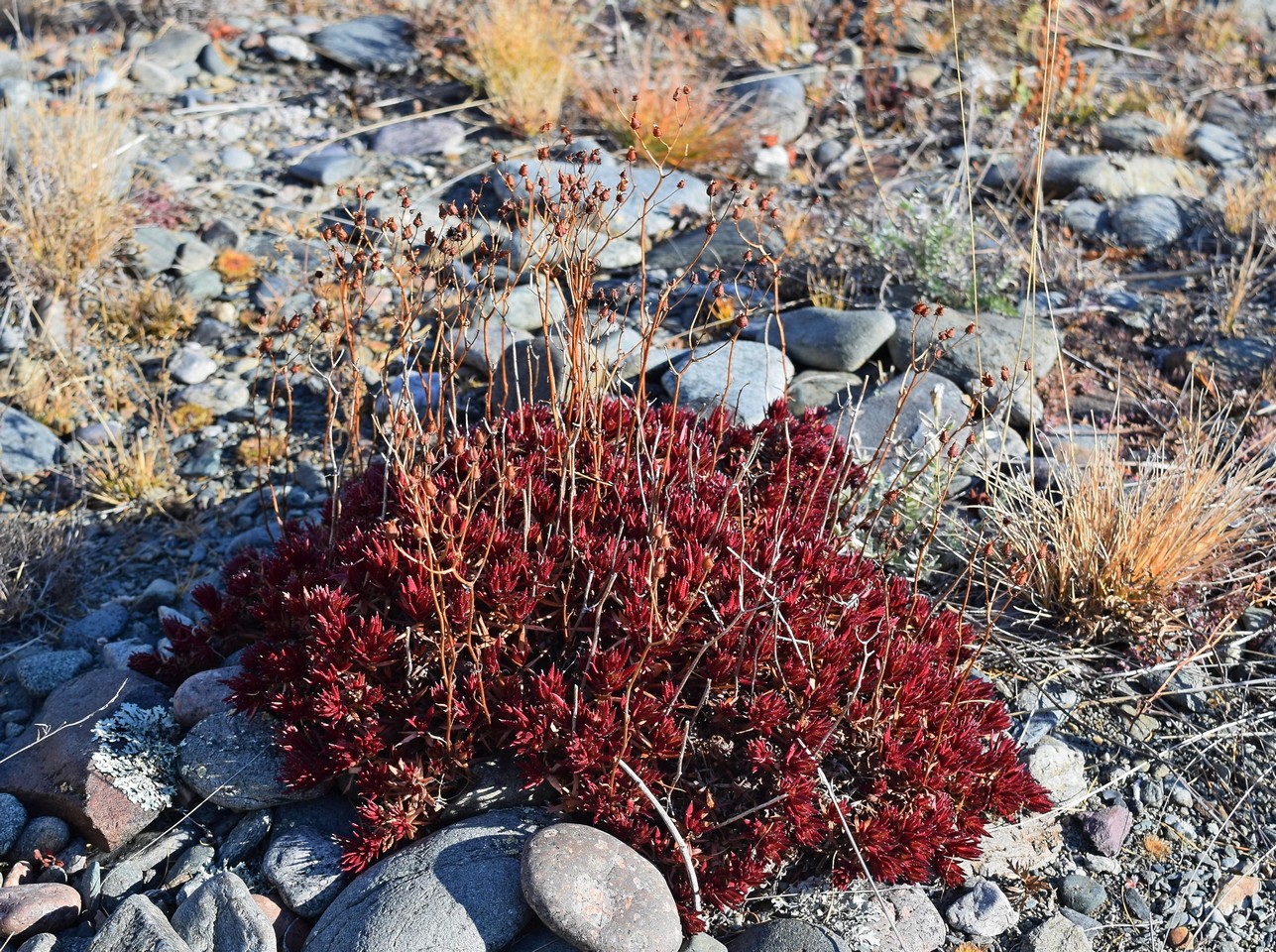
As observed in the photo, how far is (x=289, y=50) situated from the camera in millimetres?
8836

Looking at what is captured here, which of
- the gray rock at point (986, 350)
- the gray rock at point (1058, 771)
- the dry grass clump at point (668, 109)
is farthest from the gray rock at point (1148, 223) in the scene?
the gray rock at point (1058, 771)

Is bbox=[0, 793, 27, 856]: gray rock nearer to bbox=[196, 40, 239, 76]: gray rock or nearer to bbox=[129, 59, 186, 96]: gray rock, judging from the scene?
bbox=[129, 59, 186, 96]: gray rock

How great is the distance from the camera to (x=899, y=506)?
450cm

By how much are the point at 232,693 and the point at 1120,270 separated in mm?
5696

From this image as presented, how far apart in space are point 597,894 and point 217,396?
3805mm

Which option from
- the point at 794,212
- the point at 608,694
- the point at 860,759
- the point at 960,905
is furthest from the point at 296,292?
the point at 960,905

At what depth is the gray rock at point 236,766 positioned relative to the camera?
11.6 ft

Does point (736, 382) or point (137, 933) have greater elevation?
point (736, 382)

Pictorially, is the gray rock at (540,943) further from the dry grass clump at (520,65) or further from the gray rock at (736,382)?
the dry grass clump at (520,65)

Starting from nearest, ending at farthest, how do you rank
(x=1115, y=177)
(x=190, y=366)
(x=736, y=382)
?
(x=736, y=382), (x=190, y=366), (x=1115, y=177)

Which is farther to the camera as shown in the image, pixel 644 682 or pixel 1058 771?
pixel 1058 771

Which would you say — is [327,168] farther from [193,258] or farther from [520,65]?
[520,65]

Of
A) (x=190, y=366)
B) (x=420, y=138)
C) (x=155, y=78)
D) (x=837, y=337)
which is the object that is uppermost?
(x=155, y=78)

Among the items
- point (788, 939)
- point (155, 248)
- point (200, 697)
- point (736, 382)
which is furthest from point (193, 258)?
point (788, 939)
